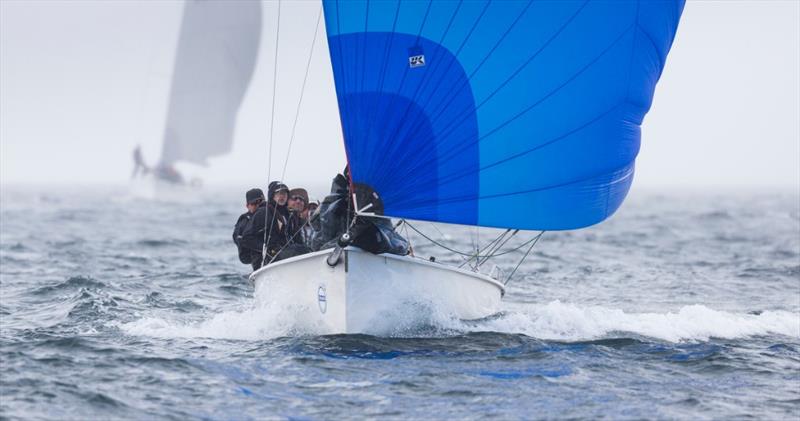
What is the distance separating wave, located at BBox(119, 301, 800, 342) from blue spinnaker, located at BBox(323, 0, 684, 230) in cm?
101

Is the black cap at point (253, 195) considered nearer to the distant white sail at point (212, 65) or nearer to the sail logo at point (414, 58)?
the sail logo at point (414, 58)

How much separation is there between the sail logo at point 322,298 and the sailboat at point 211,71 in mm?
31061

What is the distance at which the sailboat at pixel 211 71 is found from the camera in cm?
3825

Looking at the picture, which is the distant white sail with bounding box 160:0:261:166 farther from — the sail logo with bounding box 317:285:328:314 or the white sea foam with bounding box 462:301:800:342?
the sail logo with bounding box 317:285:328:314

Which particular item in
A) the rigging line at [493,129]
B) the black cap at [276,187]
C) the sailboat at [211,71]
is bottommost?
the black cap at [276,187]

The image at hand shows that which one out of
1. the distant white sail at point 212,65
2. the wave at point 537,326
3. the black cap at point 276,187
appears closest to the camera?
the wave at point 537,326

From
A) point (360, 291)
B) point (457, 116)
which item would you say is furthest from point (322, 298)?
point (457, 116)

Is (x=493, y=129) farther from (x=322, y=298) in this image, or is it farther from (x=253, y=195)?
(x=253, y=195)

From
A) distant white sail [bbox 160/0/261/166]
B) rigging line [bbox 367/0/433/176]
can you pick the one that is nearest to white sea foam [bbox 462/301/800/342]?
rigging line [bbox 367/0/433/176]

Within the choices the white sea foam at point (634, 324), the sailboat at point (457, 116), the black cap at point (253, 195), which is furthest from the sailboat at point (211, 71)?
the sailboat at point (457, 116)

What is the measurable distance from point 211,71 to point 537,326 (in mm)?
30999

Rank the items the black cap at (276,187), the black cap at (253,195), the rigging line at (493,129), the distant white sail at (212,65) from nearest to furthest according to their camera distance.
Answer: the rigging line at (493,129)
the black cap at (276,187)
the black cap at (253,195)
the distant white sail at (212,65)

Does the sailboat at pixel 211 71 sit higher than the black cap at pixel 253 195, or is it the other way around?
the sailboat at pixel 211 71

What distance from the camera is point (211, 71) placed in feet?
127
